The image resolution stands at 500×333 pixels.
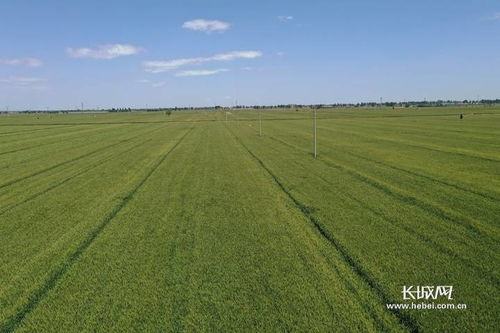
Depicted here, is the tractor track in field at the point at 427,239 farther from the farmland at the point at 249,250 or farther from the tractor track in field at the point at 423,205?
the tractor track in field at the point at 423,205

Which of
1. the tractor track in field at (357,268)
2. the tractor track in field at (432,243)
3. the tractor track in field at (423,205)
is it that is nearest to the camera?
the tractor track in field at (357,268)

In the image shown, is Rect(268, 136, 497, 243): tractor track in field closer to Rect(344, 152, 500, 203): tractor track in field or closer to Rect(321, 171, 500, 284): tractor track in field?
Rect(321, 171, 500, 284): tractor track in field

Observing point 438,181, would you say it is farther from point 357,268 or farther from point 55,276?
point 55,276

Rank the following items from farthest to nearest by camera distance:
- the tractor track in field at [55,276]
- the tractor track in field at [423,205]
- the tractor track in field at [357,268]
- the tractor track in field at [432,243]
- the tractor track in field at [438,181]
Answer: the tractor track in field at [438,181] → the tractor track in field at [423,205] → the tractor track in field at [432,243] → the tractor track in field at [55,276] → the tractor track in field at [357,268]

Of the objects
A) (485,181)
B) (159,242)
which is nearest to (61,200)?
(159,242)

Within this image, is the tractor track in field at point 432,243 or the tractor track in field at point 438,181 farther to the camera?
the tractor track in field at point 438,181

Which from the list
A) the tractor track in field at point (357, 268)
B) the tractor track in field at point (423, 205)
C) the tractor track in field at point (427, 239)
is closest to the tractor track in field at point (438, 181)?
the tractor track in field at point (423, 205)

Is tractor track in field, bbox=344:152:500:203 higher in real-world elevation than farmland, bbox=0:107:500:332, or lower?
higher

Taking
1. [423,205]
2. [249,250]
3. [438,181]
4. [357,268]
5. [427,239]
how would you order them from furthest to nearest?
[438,181] < [423,205] < [427,239] < [249,250] < [357,268]

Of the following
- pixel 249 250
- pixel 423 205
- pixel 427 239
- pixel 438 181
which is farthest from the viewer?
pixel 438 181

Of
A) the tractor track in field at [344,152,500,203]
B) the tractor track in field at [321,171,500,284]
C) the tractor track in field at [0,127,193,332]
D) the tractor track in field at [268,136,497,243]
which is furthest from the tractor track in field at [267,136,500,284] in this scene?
the tractor track in field at [0,127,193,332]

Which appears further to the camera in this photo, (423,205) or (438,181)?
(438,181)

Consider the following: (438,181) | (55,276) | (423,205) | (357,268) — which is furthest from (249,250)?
(438,181)

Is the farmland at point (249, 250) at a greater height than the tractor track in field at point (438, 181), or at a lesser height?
lesser
